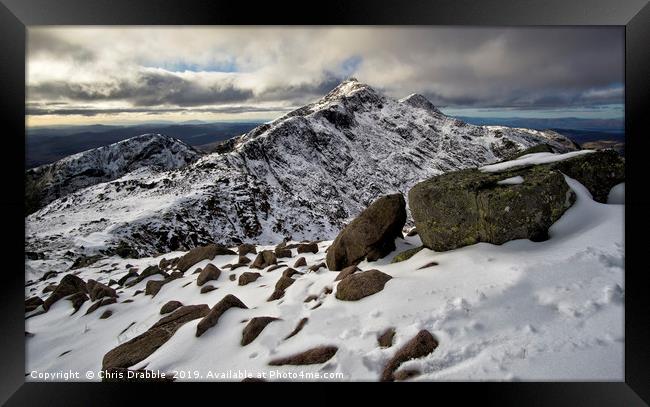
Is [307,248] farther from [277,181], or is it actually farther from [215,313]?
[277,181]

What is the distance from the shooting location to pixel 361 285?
19.0 ft

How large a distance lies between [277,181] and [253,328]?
171ft

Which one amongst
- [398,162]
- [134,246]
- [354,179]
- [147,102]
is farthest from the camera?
[398,162]

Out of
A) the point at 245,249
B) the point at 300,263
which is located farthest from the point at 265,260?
the point at 245,249

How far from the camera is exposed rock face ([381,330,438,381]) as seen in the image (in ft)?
14.0

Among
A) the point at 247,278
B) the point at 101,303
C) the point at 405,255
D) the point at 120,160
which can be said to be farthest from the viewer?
the point at 120,160

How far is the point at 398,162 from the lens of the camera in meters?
79.2

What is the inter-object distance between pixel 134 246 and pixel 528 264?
30.1m

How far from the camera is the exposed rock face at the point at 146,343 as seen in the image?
19.5 ft

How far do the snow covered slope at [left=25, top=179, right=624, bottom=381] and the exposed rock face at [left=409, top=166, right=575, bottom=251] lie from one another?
0.78ft

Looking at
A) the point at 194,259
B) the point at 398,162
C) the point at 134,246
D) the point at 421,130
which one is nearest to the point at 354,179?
the point at 398,162

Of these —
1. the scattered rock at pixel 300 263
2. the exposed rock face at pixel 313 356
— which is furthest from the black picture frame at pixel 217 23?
the scattered rock at pixel 300 263
